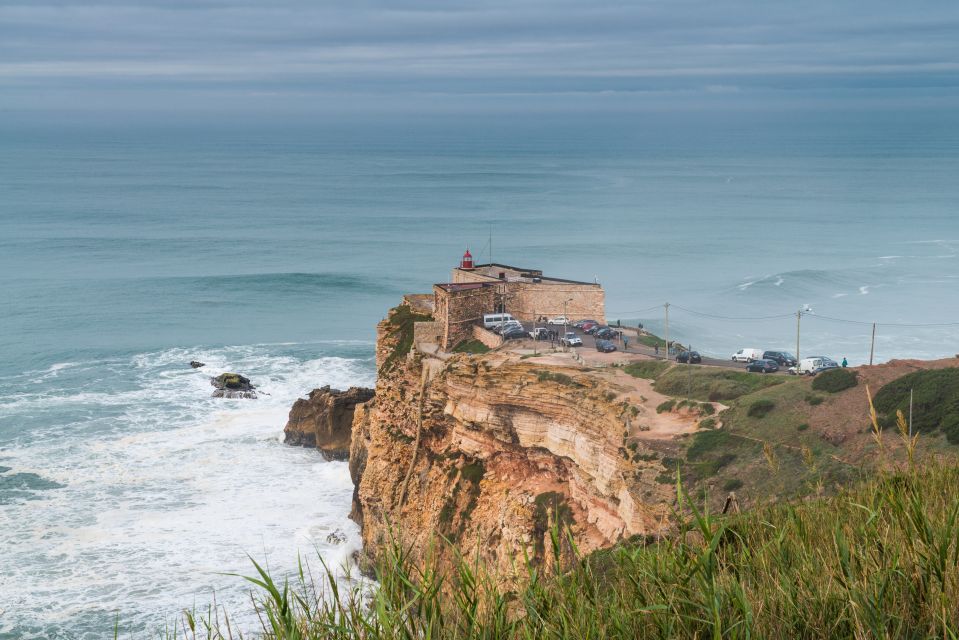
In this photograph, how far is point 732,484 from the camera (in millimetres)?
21484

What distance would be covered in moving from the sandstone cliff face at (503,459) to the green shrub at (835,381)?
188 inches

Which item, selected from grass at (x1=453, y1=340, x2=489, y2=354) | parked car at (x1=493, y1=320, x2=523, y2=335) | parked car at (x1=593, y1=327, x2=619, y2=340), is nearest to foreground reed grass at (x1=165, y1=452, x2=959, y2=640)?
grass at (x1=453, y1=340, x2=489, y2=354)

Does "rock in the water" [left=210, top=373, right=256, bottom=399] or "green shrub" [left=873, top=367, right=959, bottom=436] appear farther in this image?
"rock in the water" [left=210, top=373, right=256, bottom=399]

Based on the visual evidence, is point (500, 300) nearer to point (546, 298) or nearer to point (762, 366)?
point (546, 298)

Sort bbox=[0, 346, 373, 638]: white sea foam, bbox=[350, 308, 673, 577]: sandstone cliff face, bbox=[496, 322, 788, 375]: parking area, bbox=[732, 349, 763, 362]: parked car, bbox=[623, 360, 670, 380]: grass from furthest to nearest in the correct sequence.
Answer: bbox=[732, 349, 763, 362]: parked car, bbox=[496, 322, 788, 375]: parking area, bbox=[623, 360, 670, 380]: grass, bbox=[0, 346, 373, 638]: white sea foam, bbox=[350, 308, 673, 577]: sandstone cliff face

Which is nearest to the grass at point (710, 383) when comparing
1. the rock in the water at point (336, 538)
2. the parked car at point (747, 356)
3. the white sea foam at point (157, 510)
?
the parked car at point (747, 356)

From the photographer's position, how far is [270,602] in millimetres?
6918

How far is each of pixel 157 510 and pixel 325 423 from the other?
8.56 m

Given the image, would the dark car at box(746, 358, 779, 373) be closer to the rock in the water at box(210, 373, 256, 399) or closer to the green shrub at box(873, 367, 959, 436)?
the green shrub at box(873, 367, 959, 436)

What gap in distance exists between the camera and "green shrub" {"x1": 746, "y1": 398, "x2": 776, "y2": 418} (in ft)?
81.6

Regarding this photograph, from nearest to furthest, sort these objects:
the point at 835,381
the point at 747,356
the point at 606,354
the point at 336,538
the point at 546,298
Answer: the point at 835,381 → the point at 336,538 → the point at 606,354 → the point at 747,356 → the point at 546,298

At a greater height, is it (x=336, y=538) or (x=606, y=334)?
(x=606, y=334)

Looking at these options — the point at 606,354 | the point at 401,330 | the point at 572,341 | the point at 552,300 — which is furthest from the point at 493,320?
the point at 606,354

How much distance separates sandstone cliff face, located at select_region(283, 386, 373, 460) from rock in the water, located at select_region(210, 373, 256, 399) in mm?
6763
